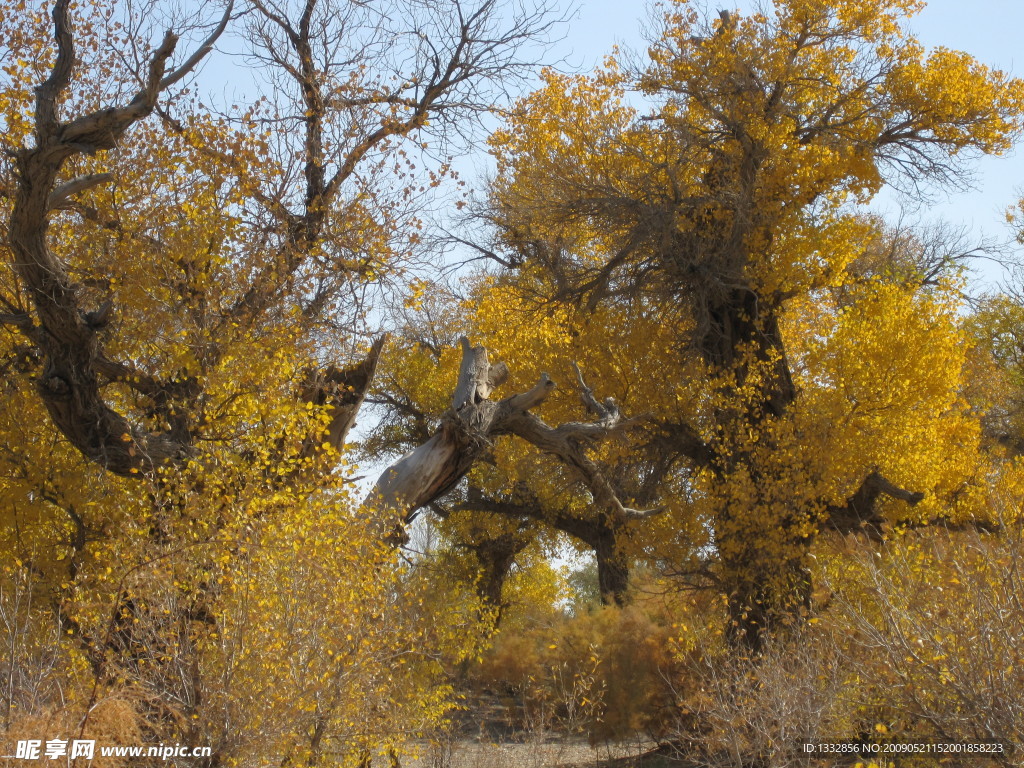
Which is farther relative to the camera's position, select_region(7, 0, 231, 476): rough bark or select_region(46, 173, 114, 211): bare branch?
select_region(46, 173, 114, 211): bare branch

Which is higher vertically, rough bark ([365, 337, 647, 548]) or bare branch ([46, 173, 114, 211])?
bare branch ([46, 173, 114, 211])

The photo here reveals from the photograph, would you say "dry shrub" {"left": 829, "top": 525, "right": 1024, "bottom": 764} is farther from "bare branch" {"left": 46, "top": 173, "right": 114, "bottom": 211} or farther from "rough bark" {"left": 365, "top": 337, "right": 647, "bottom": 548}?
"bare branch" {"left": 46, "top": 173, "right": 114, "bottom": 211}

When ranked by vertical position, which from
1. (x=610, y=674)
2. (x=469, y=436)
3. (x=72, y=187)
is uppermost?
(x=72, y=187)

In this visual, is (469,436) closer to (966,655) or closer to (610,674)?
(966,655)

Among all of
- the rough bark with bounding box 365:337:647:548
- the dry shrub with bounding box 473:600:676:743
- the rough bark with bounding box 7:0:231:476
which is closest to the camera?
the rough bark with bounding box 7:0:231:476

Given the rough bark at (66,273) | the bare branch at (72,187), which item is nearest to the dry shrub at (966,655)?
the rough bark at (66,273)

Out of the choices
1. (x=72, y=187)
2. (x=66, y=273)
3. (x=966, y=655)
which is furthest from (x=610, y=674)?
(x=72, y=187)

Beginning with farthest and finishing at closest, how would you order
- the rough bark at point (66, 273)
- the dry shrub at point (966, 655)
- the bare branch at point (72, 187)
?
the bare branch at point (72, 187) → the rough bark at point (66, 273) → the dry shrub at point (966, 655)

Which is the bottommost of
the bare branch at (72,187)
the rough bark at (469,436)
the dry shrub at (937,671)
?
the dry shrub at (937,671)

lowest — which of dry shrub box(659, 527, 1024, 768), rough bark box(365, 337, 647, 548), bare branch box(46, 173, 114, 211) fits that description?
dry shrub box(659, 527, 1024, 768)

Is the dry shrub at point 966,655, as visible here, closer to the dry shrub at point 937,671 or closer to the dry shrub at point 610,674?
the dry shrub at point 937,671

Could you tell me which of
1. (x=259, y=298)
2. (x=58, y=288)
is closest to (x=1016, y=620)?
(x=259, y=298)

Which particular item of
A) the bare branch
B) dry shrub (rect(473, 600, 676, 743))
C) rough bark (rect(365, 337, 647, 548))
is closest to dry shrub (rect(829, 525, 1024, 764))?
rough bark (rect(365, 337, 647, 548))

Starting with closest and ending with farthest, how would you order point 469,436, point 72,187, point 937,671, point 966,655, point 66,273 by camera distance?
point 937,671, point 966,655, point 72,187, point 66,273, point 469,436
